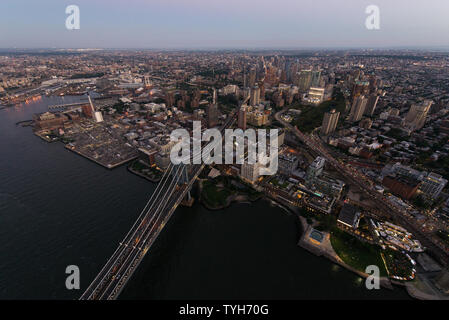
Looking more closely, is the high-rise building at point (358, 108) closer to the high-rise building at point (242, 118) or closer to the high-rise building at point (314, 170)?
the high-rise building at point (242, 118)

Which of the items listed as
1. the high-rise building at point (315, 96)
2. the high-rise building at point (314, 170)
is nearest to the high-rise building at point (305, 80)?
the high-rise building at point (315, 96)

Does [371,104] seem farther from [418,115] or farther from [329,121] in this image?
[329,121]

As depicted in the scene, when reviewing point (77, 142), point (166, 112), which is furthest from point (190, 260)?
point (166, 112)

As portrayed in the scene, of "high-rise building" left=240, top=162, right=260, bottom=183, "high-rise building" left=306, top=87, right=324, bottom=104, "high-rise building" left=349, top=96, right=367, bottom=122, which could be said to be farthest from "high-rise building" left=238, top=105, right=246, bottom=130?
"high-rise building" left=306, top=87, right=324, bottom=104

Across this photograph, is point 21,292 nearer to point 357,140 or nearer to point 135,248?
point 135,248

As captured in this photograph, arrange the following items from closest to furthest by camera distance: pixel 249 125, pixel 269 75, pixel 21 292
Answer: pixel 21 292
pixel 249 125
pixel 269 75

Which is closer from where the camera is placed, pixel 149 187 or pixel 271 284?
pixel 271 284
